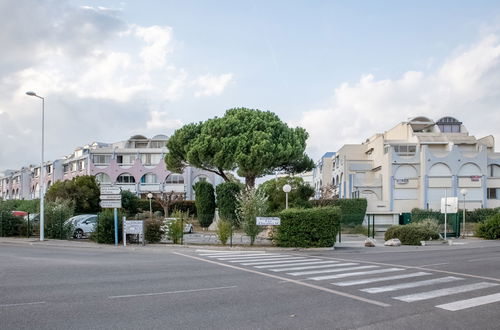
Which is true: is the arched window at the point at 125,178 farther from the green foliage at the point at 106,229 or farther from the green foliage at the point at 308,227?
the green foliage at the point at 308,227

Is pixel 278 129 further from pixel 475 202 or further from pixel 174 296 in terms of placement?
pixel 174 296

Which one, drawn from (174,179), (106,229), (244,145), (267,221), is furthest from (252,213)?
(174,179)

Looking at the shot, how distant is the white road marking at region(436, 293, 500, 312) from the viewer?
872 cm

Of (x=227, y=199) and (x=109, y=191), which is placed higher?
(x=109, y=191)

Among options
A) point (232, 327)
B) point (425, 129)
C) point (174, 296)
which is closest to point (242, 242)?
point (174, 296)

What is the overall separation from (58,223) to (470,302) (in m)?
24.9

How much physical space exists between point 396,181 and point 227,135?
27365mm

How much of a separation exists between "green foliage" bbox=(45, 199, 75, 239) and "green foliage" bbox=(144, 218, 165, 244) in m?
5.93

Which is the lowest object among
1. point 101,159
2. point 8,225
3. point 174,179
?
point 8,225

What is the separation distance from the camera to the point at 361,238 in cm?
3481

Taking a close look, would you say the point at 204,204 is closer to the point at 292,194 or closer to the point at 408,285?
the point at 292,194

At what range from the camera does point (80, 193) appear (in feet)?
169

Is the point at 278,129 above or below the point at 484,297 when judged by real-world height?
above

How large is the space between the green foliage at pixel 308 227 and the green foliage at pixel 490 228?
16742 mm
